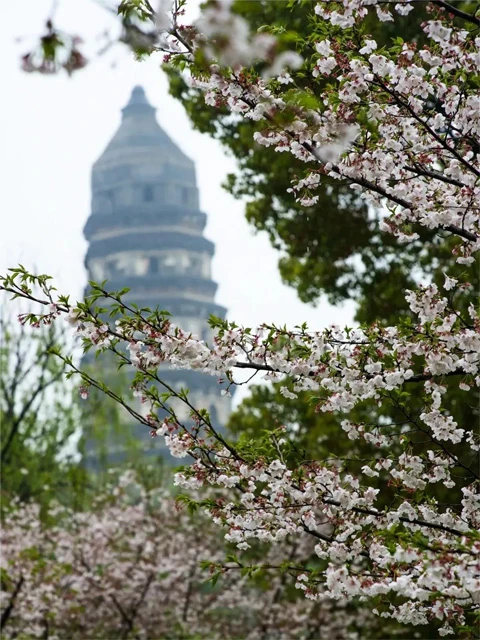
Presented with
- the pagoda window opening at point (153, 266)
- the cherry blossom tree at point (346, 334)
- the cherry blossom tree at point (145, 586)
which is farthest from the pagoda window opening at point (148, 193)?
the cherry blossom tree at point (346, 334)

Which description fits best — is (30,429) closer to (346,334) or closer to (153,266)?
(346,334)

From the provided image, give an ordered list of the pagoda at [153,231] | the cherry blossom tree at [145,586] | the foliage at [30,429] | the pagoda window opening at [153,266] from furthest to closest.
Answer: the pagoda window opening at [153,266] < the pagoda at [153,231] < the foliage at [30,429] < the cherry blossom tree at [145,586]

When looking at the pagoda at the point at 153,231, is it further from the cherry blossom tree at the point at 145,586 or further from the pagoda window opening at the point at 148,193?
the cherry blossom tree at the point at 145,586

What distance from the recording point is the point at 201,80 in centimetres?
425

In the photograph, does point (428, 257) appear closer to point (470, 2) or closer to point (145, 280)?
point (470, 2)

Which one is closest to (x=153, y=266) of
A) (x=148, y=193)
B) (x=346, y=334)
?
(x=148, y=193)

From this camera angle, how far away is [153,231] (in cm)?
7562

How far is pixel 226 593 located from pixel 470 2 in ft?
27.6

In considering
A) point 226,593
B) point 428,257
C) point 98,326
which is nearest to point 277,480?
point 98,326

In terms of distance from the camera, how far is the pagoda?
71562 millimetres

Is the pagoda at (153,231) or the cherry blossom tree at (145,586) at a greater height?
the pagoda at (153,231)

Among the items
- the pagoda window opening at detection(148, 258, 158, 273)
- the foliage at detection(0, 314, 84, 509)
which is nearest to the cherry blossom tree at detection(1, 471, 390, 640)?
the foliage at detection(0, 314, 84, 509)

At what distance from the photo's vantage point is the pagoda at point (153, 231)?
235 feet

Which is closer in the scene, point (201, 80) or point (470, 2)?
→ point (201, 80)
